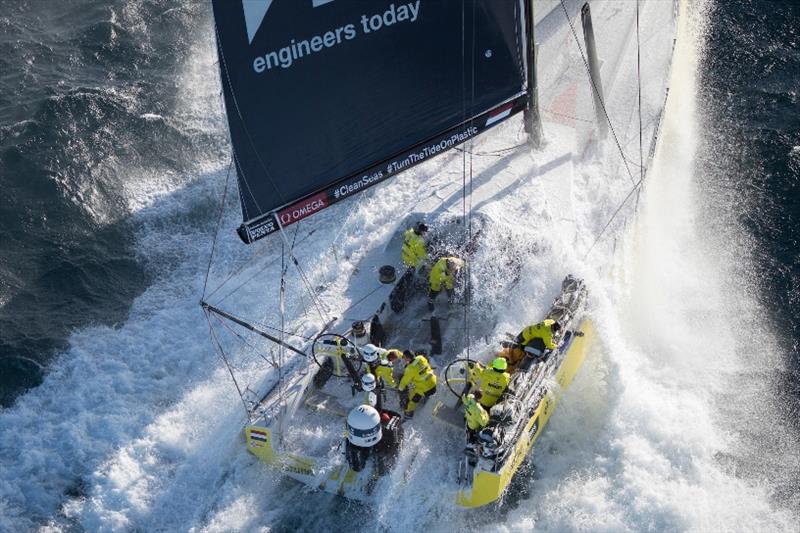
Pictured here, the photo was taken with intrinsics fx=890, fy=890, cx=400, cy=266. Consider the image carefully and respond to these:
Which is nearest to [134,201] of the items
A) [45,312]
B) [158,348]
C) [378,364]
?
[45,312]

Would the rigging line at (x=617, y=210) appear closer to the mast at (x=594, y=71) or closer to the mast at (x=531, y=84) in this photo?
the mast at (x=594, y=71)

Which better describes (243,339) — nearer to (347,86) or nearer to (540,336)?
(540,336)

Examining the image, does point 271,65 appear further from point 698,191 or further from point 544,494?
point 698,191

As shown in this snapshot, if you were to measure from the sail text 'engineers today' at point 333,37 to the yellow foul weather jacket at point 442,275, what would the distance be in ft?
12.3

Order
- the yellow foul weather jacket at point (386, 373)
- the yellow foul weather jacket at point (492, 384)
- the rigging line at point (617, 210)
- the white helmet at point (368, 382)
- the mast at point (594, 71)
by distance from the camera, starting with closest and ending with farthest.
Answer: the white helmet at point (368, 382), the yellow foul weather jacket at point (492, 384), the yellow foul weather jacket at point (386, 373), the rigging line at point (617, 210), the mast at point (594, 71)

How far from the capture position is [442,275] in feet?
44.0

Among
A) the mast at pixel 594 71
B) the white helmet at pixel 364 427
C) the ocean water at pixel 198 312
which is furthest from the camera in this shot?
the mast at pixel 594 71

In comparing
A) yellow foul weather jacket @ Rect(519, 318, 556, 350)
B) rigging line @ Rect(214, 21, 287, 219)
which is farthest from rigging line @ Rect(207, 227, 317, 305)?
yellow foul weather jacket @ Rect(519, 318, 556, 350)

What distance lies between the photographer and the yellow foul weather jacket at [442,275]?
43.9ft

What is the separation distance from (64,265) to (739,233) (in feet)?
41.2

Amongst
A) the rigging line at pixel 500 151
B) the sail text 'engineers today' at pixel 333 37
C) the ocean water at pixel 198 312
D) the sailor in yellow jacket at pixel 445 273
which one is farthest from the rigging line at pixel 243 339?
the rigging line at pixel 500 151

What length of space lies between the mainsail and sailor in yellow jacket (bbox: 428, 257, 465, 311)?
5.89 feet

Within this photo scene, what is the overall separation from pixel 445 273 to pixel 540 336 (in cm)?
190

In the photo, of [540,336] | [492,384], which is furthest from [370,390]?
[540,336]
